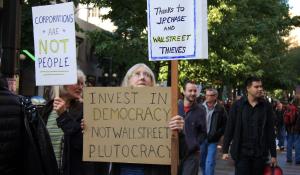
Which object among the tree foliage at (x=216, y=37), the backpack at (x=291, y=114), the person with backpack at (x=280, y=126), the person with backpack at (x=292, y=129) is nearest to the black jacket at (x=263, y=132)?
the person with backpack at (x=292, y=129)

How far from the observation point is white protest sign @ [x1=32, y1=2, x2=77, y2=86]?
5488 millimetres

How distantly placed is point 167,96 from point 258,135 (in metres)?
2.89

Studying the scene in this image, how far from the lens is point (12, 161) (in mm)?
2725

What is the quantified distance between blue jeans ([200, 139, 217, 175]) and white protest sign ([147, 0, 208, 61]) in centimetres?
561

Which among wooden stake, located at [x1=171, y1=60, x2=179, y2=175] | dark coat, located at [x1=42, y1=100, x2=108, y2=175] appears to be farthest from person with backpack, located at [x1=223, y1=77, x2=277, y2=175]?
wooden stake, located at [x1=171, y1=60, x2=179, y2=175]

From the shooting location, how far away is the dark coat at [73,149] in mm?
5172

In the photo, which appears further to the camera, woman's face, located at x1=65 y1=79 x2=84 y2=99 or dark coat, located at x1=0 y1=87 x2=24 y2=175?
woman's face, located at x1=65 y1=79 x2=84 y2=99

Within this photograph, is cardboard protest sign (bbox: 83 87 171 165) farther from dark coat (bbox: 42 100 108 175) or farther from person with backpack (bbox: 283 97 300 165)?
person with backpack (bbox: 283 97 300 165)

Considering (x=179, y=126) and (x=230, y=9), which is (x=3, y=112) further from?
(x=230, y=9)

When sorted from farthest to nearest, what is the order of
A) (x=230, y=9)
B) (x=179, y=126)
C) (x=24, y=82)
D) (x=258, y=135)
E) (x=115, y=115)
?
(x=24, y=82)
(x=230, y=9)
(x=258, y=135)
(x=115, y=115)
(x=179, y=126)

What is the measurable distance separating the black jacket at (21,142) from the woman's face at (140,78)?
191 centimetres

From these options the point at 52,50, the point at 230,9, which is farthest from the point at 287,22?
the point at 52,50

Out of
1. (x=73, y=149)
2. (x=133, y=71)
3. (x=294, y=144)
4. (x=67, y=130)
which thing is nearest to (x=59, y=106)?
(x=67, y=130)

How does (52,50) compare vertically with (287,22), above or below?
below
